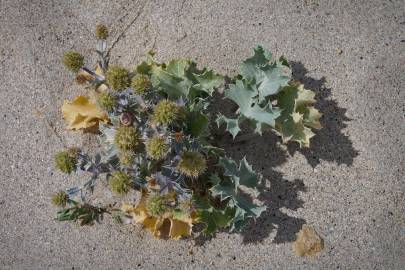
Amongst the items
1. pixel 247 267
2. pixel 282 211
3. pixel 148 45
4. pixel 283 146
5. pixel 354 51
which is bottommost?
pixel 247 267

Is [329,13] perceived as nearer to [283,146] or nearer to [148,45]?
[283,146]

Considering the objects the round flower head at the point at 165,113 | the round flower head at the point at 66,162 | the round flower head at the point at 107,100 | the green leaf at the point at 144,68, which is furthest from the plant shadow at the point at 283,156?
the round flower head at the point at 66,162

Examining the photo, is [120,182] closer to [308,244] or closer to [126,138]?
[126,138]

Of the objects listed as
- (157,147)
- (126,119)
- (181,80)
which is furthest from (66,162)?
(181,80)

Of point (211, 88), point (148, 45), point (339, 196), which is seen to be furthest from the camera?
point (148, 45)

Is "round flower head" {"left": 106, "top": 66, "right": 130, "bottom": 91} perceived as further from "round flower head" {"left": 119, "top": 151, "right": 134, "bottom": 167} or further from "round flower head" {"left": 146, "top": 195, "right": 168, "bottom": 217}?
"round flower head" {"left": 146, "top": 195, "right": 168, "bottom": 217}

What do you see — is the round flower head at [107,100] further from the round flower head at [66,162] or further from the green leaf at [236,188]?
the green leaf at [236,188]

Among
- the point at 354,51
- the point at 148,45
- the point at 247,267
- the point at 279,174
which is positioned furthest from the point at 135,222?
the point at 354,51
